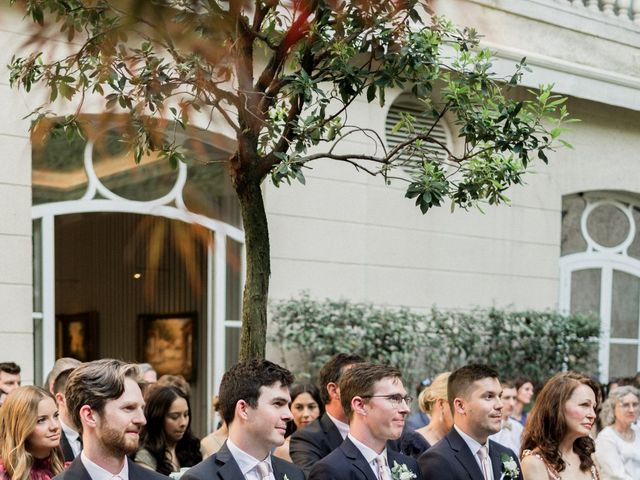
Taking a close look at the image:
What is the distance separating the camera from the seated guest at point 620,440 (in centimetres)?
845

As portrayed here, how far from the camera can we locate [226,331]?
1189 cm

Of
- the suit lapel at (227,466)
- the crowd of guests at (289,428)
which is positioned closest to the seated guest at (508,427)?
the crowd of guests at (289,428)

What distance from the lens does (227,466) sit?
4.53m

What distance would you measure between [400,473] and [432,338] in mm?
7331

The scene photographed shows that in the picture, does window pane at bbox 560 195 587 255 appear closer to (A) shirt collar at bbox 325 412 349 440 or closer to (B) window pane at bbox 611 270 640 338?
(B) window pane at bbox 611 270 640 338

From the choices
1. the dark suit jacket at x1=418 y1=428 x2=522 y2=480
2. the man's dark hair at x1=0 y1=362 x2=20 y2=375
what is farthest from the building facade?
the dark suit jacket at x1=418 y1=428 x2=522 y2=480

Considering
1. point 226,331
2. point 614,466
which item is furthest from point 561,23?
point 614,466

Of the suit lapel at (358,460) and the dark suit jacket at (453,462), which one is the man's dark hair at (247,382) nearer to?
the suit lapel at (358,460)

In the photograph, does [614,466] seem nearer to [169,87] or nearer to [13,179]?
[169,87]

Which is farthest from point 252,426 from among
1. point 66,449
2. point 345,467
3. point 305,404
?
point 305,404

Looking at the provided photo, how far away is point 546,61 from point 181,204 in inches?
224

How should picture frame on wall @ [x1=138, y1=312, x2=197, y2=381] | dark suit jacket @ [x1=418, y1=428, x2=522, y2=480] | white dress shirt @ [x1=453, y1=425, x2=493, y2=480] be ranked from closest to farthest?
dark suit jacket @ [x1=418, y1=428, x2=522, y2=480], white dress shirt @ [x1=453, y1=425, x2=493, y2=480], picture frame on wall @ [x1=138, y1=312, x2=197, y2=381]

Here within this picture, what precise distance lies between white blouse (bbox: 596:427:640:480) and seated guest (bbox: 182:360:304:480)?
4.49 metres

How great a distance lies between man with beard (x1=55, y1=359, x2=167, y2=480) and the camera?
411 centimetres
